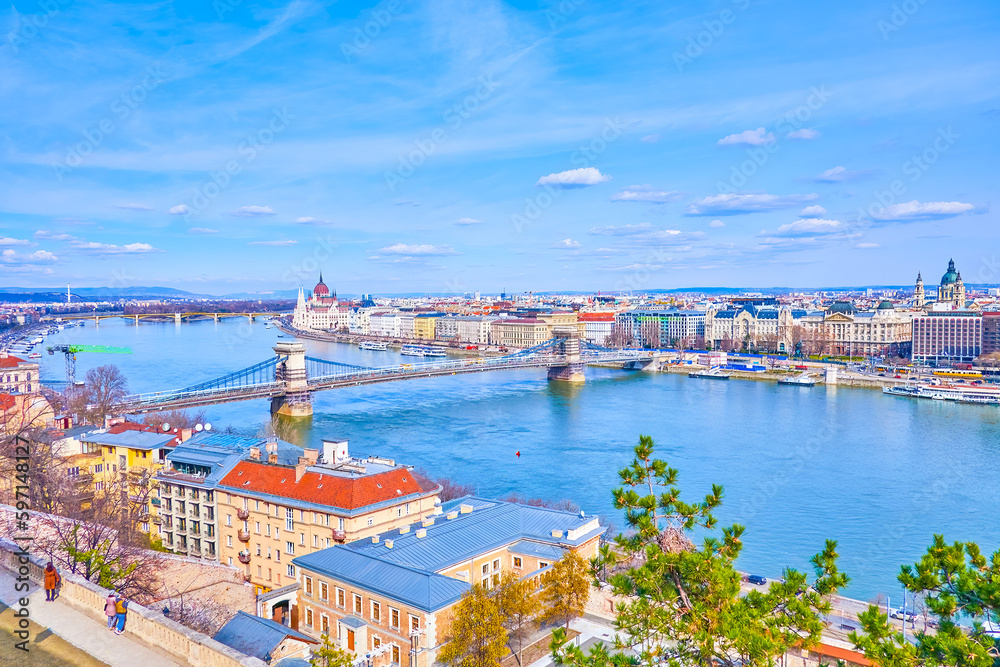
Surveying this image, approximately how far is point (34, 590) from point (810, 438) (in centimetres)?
1956

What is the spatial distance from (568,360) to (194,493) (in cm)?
2681

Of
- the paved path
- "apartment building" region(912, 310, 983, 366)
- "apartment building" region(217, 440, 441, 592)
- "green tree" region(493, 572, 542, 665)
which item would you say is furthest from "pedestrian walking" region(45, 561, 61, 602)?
"apartment building" region(912, 310, 983, 366)

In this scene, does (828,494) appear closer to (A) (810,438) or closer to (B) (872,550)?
(B) (872,550)

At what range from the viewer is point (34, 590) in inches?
210

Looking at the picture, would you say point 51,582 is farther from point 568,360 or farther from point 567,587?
point 568,360

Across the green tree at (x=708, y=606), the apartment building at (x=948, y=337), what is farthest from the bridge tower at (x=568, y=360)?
the green tree at (x=708, y=606)

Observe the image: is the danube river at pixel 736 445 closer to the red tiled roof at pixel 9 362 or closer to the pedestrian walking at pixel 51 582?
the red tiled roof at pixel 9 362

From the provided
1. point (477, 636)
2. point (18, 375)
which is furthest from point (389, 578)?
point (18, 375)

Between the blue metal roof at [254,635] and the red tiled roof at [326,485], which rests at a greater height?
the red tiled roof at [326,485]

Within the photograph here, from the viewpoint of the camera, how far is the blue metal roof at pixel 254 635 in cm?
582

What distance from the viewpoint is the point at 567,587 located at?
676cm

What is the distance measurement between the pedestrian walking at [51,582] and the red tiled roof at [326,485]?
4.31 metres

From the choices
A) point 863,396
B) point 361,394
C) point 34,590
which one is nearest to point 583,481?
point 34,590

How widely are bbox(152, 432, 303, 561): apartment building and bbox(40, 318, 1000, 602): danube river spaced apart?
16.9 ft
